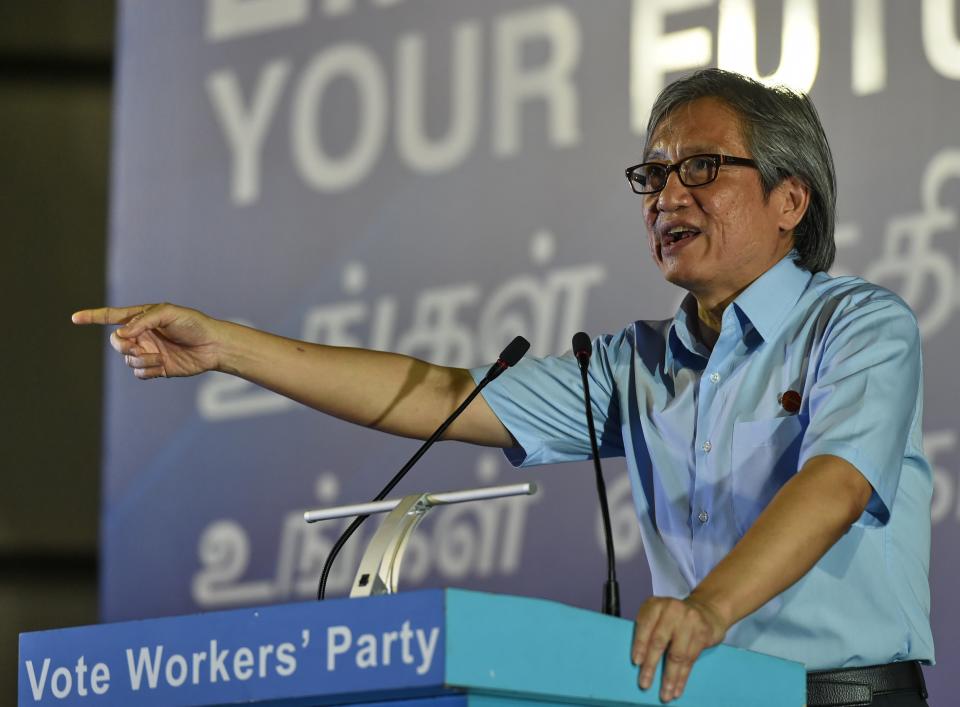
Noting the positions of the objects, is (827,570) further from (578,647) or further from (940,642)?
(940,642)

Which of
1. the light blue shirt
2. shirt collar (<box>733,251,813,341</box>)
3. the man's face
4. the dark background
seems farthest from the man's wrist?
the dark background

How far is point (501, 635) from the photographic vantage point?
1.30 meters

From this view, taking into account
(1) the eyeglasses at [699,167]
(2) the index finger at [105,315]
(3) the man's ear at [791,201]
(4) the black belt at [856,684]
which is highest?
(1) the eyeglasses at [699,167]

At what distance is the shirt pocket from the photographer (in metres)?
1.91

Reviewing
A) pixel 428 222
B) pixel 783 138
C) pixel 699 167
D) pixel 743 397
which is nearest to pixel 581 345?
pixel 743 397

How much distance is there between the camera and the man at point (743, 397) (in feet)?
5.56

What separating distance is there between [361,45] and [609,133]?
2.22 ft

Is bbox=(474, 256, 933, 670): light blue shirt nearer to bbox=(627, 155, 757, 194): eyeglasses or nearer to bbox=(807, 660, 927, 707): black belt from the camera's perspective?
bbox=(807, 660, 927, 707): black belt

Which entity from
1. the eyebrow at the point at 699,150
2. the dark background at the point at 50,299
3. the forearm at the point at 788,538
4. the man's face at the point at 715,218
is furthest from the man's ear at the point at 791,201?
the dark background at the point at 50,299

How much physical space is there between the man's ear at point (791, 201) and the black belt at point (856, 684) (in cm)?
68

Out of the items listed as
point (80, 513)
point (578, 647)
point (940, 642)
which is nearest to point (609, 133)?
point (940, 642)

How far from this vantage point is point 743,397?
6.51ft

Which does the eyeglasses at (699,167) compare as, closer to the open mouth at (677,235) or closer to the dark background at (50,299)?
the open mouth at (677,235)

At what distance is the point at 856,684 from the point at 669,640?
1.63 feet
